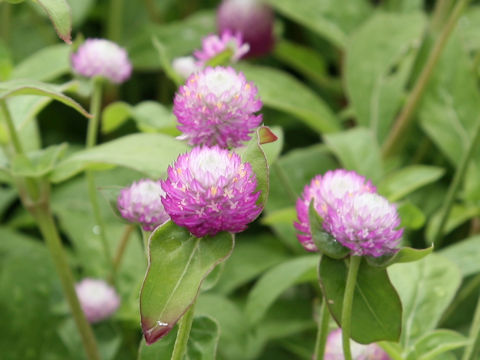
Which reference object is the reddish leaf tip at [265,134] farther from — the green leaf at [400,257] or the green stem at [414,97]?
the green stem at [414,97]

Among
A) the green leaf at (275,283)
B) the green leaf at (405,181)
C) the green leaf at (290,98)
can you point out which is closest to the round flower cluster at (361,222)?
the green leaf at (275,283)

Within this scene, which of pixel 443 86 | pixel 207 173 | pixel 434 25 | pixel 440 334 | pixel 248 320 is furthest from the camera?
pixel 434 25

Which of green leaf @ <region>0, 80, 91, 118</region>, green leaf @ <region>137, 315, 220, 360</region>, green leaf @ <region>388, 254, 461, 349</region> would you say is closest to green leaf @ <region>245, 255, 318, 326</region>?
green leaf @ <region>388, 254, 461, 349</region>

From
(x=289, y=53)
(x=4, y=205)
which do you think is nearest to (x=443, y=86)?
(x=289, y=53)

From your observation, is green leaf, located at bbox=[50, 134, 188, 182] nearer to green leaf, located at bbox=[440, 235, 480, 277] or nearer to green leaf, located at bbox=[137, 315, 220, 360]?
green leaf, located at bbox=[137, 315, 220, 360]

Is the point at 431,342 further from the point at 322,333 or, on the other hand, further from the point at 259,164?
the point at 259,164

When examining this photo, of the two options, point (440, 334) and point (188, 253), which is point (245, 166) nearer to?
point (188, 253)

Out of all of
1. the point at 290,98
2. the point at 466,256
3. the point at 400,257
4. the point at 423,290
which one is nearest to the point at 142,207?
the point at 400,257
